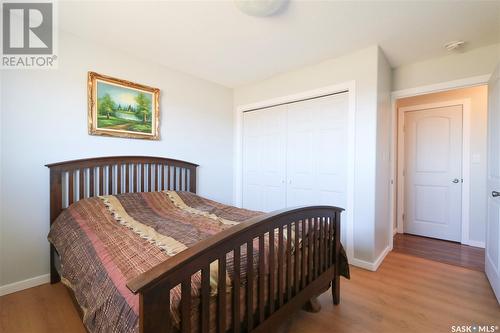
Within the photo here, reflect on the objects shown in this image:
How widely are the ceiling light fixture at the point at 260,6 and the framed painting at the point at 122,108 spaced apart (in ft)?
4.84

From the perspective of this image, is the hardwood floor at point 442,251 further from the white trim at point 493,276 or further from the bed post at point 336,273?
the bed post at point 336,273

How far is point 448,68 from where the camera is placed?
2.48m

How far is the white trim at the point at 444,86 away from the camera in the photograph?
7.59ft

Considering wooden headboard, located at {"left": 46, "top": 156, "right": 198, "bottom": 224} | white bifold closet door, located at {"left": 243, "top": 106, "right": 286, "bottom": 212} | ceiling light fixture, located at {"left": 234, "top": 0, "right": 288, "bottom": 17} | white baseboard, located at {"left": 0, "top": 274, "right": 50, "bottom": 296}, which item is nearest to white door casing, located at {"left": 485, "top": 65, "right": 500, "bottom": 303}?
ceiling light fixture, located at {"left": 234, "top": 0, "right": 288, "bottom": 17}

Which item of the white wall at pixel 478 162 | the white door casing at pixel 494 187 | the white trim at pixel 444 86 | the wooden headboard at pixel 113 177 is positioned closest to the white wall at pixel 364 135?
the white trim at pixel 444 86

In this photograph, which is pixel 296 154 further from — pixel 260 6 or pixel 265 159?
pixel 260 6

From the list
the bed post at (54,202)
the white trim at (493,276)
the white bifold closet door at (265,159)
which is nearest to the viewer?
the white trim at (493,276)

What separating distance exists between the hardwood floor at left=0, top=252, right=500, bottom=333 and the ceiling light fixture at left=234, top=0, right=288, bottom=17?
2267 mm

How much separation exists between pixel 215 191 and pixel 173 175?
2.54 feet

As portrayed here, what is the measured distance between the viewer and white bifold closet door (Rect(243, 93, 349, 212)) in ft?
8.75

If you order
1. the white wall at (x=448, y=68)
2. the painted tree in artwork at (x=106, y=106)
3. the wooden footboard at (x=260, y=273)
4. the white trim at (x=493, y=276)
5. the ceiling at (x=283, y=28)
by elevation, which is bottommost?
the white trim at (x=493, y=276)

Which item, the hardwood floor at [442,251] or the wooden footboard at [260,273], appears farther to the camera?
the hardwood floor at [442,251]

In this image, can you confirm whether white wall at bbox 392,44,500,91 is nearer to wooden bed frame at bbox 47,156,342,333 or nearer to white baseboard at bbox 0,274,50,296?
wooden bed frame at bbox 47,156,342,333

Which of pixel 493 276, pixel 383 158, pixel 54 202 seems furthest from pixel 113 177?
pixel 493 276
